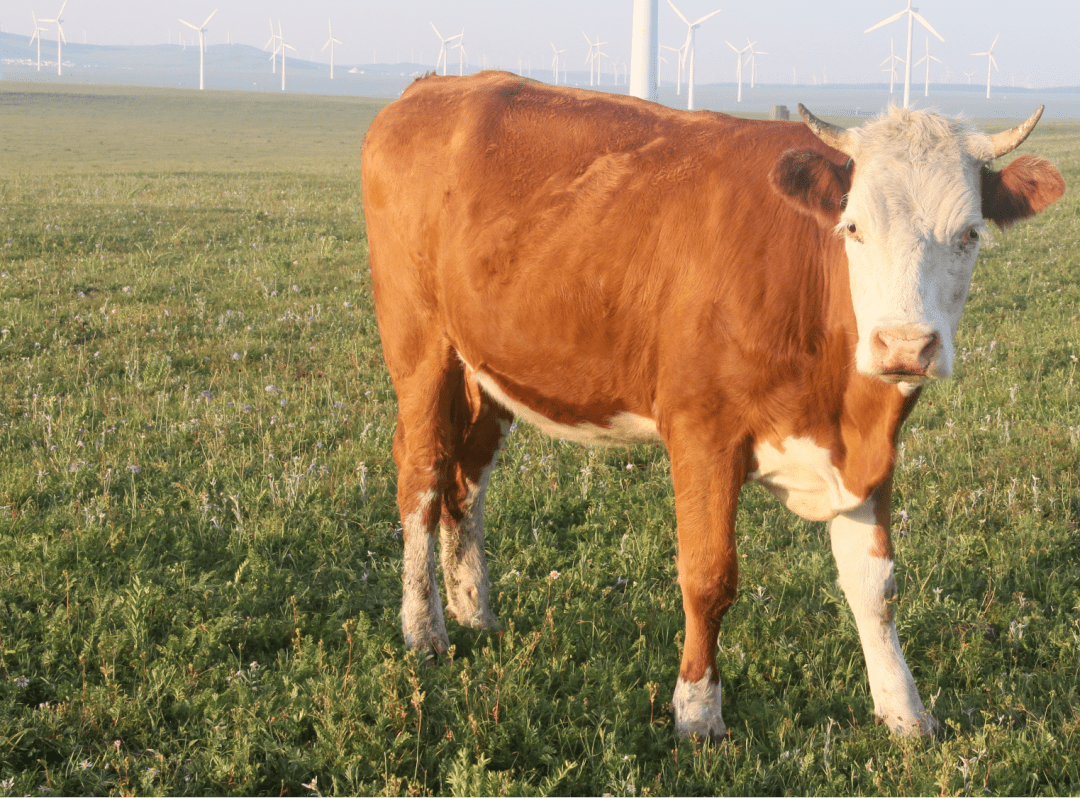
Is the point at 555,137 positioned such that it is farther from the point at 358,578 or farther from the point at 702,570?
the point at 358,578

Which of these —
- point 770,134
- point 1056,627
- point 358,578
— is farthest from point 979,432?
point 358,578

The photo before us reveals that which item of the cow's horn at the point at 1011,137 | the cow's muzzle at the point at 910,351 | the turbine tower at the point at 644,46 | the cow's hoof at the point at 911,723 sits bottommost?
the cow's hoof at the point at 911,723

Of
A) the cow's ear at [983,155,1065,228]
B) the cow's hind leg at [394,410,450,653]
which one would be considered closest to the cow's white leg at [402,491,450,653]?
the cow's hind leg at [394,410,450,653]

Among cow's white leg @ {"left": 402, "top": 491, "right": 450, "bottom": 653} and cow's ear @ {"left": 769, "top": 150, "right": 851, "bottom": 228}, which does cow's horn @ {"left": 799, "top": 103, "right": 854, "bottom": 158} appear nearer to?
cow's ear @ {"left": 769, "top": 150, "right": 851, "bottom": 228}

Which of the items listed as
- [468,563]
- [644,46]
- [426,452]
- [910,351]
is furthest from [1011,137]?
[644,46]

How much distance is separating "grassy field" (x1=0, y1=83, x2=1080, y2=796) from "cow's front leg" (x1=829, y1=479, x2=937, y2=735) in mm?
162

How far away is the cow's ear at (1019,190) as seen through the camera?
3793mm

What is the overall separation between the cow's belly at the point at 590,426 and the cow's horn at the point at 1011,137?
1.89 m

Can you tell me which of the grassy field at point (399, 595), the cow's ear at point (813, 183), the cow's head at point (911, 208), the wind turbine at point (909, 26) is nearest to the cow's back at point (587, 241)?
the cow's ear at point (813, 183)

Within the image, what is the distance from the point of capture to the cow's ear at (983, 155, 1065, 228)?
12.4 ft

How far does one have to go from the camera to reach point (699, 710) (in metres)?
4.16

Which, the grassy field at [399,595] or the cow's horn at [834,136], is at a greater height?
the cow's horn at [834,136]

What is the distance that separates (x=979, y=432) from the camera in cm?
716

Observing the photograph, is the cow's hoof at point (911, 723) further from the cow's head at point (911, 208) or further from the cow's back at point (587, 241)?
the cow's back at point (587, 241)
